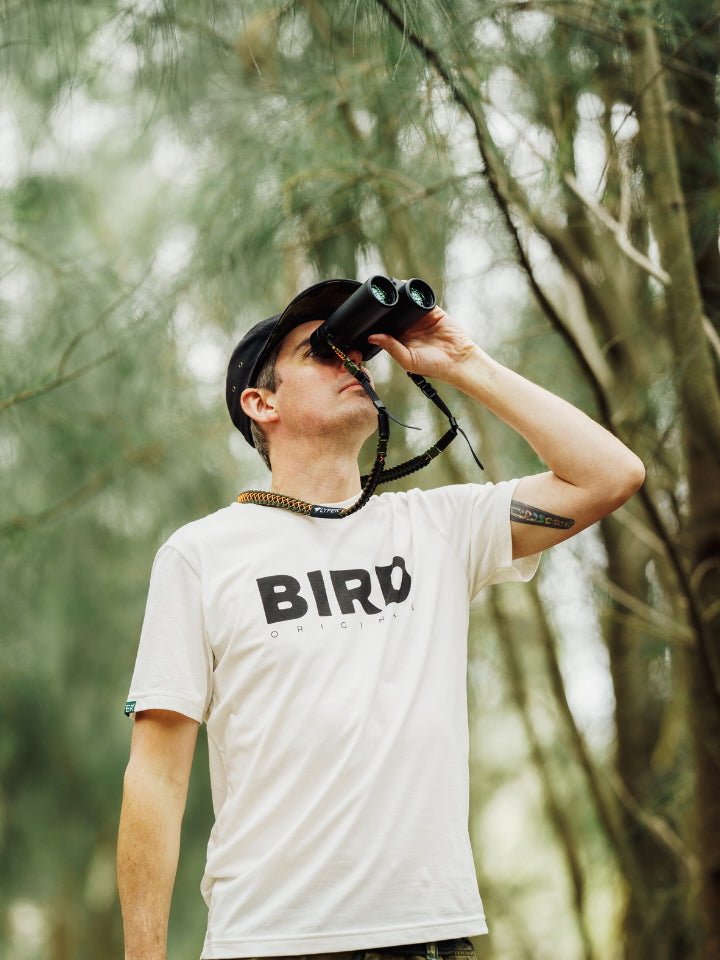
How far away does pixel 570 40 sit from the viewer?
202 cm

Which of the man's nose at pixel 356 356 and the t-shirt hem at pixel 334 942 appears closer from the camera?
the t-shirt hem at pixel 334 942

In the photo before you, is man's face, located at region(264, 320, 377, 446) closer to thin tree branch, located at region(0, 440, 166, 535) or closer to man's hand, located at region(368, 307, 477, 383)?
man's hand, located at region(368, 307, 477, 383)

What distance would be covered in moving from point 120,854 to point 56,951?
5587mm

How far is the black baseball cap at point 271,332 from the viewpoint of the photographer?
1.50m

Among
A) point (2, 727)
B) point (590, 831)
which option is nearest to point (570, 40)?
point (2, 727)

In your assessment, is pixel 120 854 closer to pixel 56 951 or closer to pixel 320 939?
pixel 320 939

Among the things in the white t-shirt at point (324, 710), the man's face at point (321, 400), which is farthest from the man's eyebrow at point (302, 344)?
the white t-shirt at point (324, 710)

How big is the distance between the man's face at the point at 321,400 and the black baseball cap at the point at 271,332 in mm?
43

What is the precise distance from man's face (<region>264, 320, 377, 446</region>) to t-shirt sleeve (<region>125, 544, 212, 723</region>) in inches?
11.3

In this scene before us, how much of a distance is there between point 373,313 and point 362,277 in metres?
1.25

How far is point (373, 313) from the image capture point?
1.37 meters

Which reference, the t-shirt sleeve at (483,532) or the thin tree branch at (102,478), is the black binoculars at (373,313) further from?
the thin tree branch at (102,478)

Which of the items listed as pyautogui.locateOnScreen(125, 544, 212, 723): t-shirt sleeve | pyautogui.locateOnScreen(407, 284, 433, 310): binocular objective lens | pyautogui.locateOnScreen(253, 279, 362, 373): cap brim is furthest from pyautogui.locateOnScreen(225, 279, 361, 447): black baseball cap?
pyautogui.locateOnScreen(125, 544, 212, 723): t-shirt sleeve

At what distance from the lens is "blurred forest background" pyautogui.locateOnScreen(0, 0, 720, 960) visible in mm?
1866
